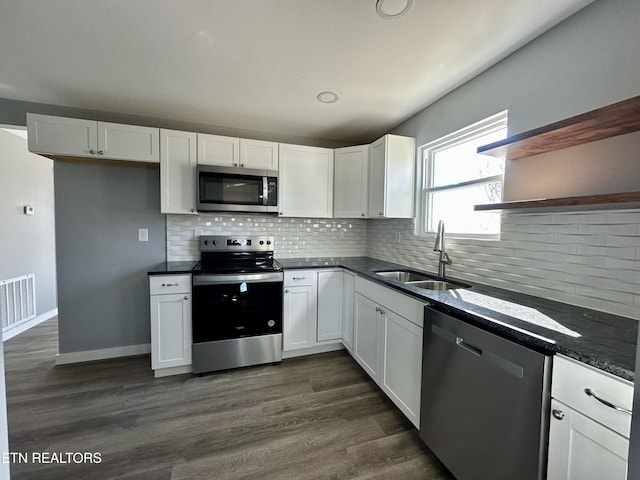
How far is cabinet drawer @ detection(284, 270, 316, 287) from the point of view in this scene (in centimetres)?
260

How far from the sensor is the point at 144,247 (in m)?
2.73

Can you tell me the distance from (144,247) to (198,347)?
120cm

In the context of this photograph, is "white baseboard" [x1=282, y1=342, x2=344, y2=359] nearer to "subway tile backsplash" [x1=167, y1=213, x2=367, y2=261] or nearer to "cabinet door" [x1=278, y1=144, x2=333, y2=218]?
"subway tile backsplash" [x1=167, y1=213, x2=367, y2=261]

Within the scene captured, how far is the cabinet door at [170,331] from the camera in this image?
2.29 m

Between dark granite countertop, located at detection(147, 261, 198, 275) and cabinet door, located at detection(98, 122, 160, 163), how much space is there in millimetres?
996

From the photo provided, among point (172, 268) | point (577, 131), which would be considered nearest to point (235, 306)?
point (172, 268)

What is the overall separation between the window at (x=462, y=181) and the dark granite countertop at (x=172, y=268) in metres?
2.24

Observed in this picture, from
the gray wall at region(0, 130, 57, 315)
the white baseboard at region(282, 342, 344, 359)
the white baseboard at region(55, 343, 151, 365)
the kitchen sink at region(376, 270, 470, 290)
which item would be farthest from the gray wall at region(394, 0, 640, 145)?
the gray wall at region(0, 130, 57, 315)

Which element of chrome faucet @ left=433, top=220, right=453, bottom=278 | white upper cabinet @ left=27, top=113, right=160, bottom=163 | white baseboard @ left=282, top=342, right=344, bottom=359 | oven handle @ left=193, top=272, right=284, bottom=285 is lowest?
white baseboard @ left=282, top=342, right=344, bottom=359

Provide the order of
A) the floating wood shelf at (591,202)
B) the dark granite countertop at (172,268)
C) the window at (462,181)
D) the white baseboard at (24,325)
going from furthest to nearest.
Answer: the white baseboard at (24,325) → the dark granite countertop at (172,268) → the window at (462,181) → the floating wood shelf at (591,202)

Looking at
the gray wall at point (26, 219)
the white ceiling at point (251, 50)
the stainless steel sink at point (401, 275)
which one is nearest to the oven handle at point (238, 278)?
the stainless steel sink at point (401, 275)

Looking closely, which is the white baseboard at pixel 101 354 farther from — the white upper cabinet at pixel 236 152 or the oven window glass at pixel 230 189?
the white upper cabinet at pixel 236 152

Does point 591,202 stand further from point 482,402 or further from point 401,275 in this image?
point 401,275

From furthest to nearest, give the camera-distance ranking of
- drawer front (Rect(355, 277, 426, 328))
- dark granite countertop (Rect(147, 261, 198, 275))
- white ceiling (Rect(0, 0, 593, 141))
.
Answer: dark granite countertop (Rect(147, 261, 198, 275)) < drawer front (Rect(355, 277, 426, 328)) < white ceiling (Rect(0, 0, 593, 141))
